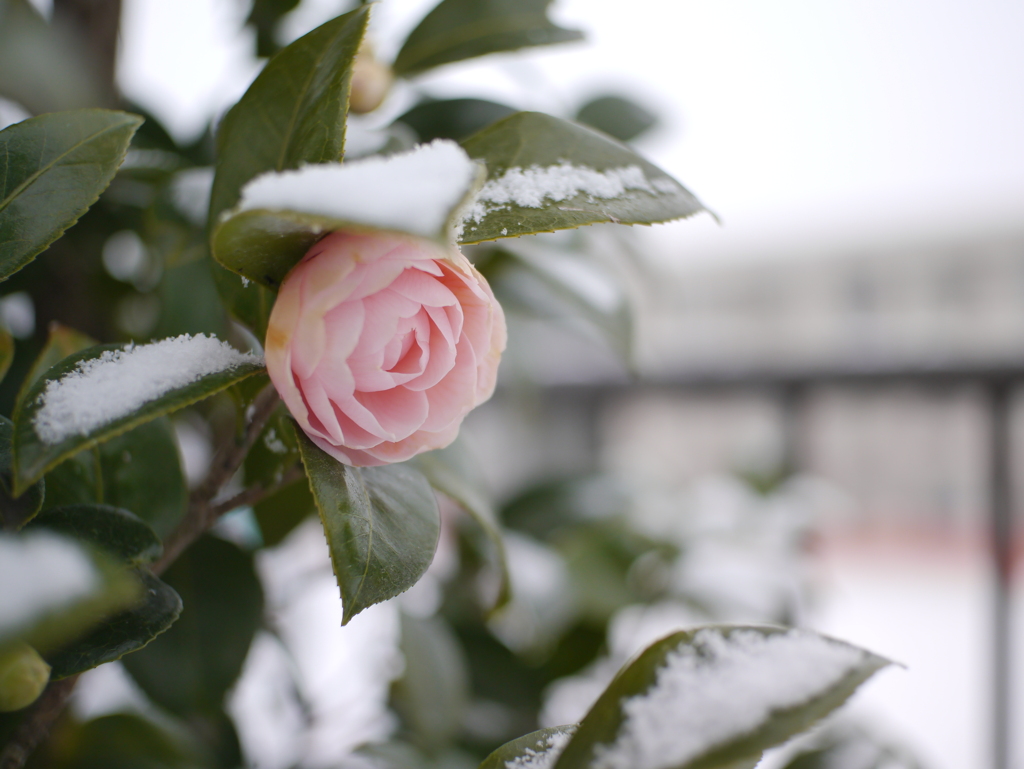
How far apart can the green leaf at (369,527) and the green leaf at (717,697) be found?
6cm

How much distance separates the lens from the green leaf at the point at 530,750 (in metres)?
0.21

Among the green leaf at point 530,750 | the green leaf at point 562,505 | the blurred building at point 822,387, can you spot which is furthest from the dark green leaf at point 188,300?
the green leaf at point 562,505

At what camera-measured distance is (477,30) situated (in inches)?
13.8

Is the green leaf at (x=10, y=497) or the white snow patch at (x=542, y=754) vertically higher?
the green leaf at (x=10, y=497)

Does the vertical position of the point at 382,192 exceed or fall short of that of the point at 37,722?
it exceeds it

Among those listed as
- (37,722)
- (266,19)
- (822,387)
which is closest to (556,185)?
(37,722)

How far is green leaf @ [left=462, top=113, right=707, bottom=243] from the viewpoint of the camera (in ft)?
0.59

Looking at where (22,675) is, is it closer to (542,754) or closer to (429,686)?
(542,754)

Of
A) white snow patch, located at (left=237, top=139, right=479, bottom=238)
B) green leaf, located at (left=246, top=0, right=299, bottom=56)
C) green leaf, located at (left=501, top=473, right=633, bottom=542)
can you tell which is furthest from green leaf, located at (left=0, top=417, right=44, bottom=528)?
green leaf, located at (left=501, top=473, right=633, bottom=542)

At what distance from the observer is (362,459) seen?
0.19 m

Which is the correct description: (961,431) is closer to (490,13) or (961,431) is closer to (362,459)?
(490,13)

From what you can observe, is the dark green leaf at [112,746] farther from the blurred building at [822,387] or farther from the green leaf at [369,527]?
the blurred building at [822,387]

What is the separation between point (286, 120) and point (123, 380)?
85 mm

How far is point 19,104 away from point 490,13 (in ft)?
0.77
